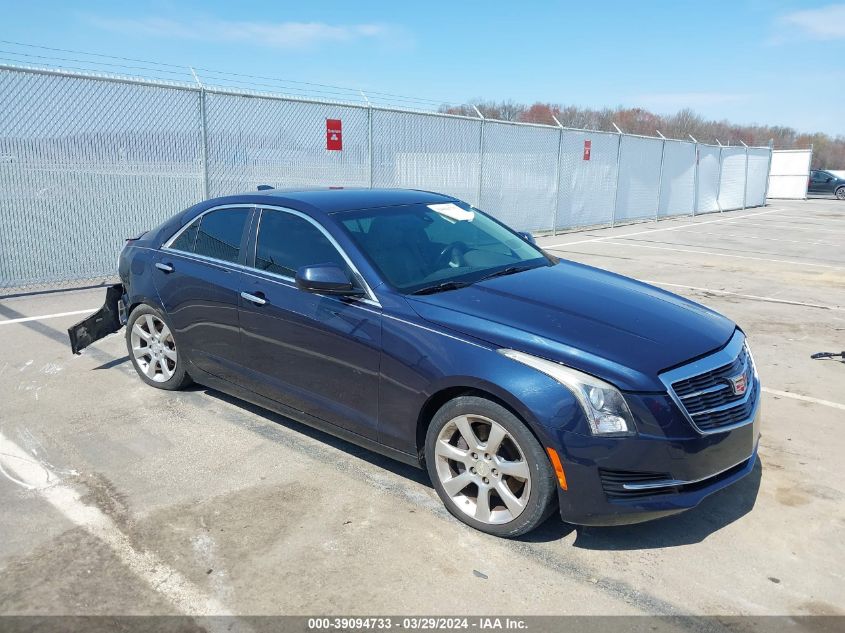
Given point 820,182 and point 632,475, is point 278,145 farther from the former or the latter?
point 820,182

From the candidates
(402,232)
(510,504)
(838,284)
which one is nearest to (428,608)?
(510,504)

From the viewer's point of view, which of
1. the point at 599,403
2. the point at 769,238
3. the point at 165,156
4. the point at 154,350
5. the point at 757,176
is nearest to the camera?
the point at 599,403

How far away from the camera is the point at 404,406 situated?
3502mm

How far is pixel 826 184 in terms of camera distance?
40062 millimetres

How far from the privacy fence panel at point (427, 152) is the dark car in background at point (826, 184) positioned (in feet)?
108

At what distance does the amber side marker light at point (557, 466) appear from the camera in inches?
118

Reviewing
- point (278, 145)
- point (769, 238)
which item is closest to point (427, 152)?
point (278, 145)

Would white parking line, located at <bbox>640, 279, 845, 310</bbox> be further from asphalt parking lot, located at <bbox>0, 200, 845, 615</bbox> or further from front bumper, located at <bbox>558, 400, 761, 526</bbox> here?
front bumper, located at <bbox>558, 400, 761, 526</bbox>

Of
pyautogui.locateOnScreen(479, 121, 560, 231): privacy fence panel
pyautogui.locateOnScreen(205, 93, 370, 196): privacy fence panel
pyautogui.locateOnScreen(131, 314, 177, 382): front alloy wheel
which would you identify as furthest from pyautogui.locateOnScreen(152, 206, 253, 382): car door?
pyautogui.locateOnScreen(479, 121, 560, 231): privacy fence panel

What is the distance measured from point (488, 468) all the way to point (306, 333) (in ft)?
4.37

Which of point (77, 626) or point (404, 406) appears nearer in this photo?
point (77, 626)

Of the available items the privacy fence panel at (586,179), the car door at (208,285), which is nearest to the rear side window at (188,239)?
the car door at (208,285)

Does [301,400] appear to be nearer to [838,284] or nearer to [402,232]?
[402,232]

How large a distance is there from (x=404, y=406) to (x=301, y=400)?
33.2 inches
